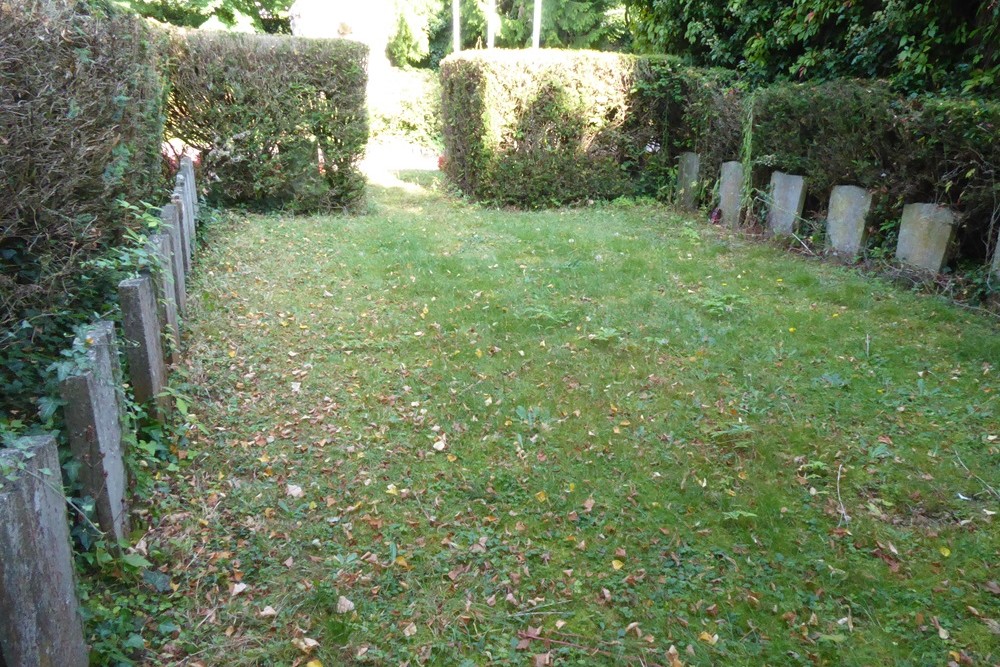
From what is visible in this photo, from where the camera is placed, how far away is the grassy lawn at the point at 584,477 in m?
3.00

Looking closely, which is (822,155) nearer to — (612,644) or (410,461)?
(410,461)

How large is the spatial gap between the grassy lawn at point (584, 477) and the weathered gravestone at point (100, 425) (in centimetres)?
37

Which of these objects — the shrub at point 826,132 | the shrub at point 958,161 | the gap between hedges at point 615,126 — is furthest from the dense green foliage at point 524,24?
the shrub at point 958,161

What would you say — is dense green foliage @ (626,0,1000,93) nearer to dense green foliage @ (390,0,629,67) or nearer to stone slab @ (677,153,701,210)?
stone slab @ (677,153,701,210)

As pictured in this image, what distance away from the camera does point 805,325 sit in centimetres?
608

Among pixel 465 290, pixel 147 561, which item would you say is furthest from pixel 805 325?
pixel 147 561

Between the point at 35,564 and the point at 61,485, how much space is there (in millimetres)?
278

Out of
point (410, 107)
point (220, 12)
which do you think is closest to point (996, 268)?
point (410, 107)

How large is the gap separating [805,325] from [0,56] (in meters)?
5.89

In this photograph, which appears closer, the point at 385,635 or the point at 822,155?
the point at 385,635

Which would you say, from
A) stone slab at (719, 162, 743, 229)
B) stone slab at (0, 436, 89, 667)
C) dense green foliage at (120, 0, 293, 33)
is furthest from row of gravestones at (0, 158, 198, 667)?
dense green foliage at (120, 0, 293, 33)

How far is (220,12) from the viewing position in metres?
26.3

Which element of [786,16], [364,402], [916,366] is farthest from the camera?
[786,16]

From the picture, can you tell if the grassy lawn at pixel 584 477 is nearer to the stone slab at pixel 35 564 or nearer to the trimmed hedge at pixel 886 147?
the stone slab at pixel 35 564
